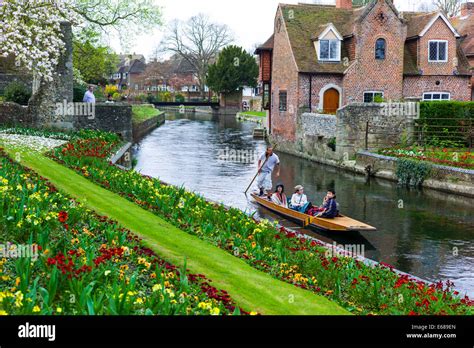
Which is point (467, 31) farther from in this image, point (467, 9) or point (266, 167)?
point (266, 167)

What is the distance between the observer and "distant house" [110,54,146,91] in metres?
139

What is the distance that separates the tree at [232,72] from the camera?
293 ft

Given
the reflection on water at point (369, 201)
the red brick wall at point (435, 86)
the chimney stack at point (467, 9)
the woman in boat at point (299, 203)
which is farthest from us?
the chimney stack at point (467, 9)

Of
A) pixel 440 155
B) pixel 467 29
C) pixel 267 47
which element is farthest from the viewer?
pixel 467 29

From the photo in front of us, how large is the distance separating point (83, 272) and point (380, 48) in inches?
1294

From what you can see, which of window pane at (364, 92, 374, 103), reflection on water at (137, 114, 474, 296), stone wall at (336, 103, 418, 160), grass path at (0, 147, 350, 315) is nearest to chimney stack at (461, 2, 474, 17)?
window pane at (364, 92, 374, 103)

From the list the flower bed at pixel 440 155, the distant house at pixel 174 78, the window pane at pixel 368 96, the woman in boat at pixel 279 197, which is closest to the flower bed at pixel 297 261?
the woman in boat at pixel 279 197

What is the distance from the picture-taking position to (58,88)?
32875 mm

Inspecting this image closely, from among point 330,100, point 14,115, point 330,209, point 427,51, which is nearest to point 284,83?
point 330,100

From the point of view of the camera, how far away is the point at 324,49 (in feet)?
127

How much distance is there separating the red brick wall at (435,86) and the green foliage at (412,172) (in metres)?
13.3

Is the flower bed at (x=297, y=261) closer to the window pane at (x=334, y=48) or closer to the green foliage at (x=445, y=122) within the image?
the green foliage at (x=445, y=122)
